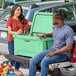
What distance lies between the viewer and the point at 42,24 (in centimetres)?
667

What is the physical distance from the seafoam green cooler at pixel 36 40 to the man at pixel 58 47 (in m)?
0.24

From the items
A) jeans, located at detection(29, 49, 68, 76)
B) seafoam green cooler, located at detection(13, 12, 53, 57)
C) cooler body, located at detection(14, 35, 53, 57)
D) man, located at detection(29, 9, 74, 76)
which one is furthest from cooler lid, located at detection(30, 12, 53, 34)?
jeans, located at detection(29, 49, 68, 76)

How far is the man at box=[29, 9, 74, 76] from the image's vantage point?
570 cm

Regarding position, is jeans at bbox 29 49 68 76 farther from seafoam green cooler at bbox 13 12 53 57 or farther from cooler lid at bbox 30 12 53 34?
cooler lid at bbox 30 12 53 34

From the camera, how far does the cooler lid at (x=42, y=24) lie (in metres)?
6.58

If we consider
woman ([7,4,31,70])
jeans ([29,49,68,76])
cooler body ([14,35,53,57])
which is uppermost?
woman ([7,4,31,70])

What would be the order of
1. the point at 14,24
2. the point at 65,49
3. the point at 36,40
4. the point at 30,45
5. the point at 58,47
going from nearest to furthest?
the point at 65,49 → the point at 58,47 → the point at 36,40 → the point at 30,45 → the point at 14,24

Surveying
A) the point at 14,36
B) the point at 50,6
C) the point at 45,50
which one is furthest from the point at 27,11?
the point at 45,50

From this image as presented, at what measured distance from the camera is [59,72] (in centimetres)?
614

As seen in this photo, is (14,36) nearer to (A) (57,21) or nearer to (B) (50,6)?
(A) (57,21)

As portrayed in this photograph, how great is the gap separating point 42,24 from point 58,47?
36.7 inches

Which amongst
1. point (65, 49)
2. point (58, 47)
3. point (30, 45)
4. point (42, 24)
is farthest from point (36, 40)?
point (65, 49)

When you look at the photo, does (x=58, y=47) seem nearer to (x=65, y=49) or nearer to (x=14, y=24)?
(x=65, y=49)

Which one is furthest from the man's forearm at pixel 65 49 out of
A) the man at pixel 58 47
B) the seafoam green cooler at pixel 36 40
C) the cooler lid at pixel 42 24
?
the cooler lid at pixel 42 24
